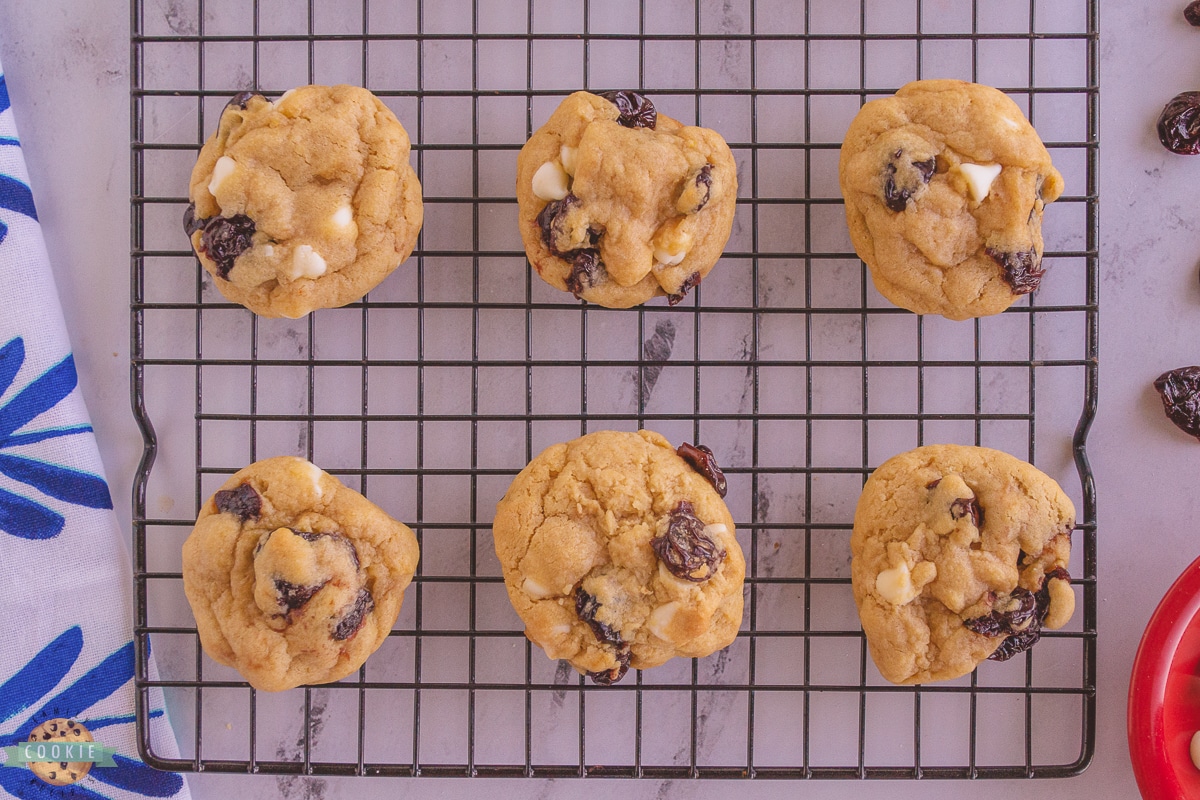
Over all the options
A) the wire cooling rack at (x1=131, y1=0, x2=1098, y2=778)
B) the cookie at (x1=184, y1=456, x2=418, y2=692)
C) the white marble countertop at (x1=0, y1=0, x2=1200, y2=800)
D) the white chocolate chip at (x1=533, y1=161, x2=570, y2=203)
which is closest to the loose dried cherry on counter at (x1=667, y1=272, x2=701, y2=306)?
the wire cooling rack at (x1=131, y1=0, x2=1098, y2=778)

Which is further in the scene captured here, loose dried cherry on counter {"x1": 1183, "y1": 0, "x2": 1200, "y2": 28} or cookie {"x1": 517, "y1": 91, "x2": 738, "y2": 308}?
loose dried cherry on counter {"x1": 1183, "y1": 0, "x2": 1200, "y2": 28}

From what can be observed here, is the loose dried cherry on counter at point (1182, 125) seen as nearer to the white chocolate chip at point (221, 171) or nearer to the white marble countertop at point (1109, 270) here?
the white marble countertop at point (1109, 270)

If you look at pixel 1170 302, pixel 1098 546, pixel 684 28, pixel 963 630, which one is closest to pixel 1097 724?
pixel 1098 546

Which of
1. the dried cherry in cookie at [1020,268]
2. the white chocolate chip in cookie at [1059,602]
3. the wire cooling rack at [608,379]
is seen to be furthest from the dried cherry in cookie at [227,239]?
the white chocolate chip in cookie at [1059,602]

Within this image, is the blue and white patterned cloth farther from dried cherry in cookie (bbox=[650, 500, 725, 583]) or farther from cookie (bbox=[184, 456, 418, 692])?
dried cherry in cookie (bbox=[650, 500, 725, 583])

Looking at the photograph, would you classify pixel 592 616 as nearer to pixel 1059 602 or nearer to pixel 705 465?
pixel 705 465

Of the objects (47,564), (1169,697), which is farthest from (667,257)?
(47,564)
